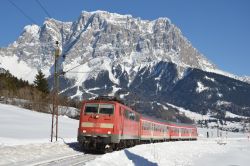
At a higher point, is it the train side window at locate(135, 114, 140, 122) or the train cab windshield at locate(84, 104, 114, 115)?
the train cab windshield at locate(84, 104, 114, 115)

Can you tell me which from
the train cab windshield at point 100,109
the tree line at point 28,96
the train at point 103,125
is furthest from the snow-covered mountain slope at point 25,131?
the tree line at point 28,96

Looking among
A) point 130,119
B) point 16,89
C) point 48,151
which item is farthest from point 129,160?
point 16,89

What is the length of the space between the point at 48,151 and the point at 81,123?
4.65m

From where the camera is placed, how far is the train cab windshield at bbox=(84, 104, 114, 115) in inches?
1325

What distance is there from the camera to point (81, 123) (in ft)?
110

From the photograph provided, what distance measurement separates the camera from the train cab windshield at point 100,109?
3366 cm

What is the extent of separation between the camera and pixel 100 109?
33.8 metres

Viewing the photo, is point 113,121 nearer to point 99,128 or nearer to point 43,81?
point 99,128

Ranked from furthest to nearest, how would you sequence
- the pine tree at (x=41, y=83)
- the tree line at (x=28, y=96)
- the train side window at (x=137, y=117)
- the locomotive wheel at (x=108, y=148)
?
the pine tree at (x=41, y=83) → the tree line at (x=28, y=96) → the train side window at (x=137, y=117) → the locomotive wheel at (x=108, y=148)

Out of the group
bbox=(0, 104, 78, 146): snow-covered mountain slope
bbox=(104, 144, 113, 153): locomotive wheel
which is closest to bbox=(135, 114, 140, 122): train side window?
bbox=(0, 104, 78, 146): snow-covered mountain slope

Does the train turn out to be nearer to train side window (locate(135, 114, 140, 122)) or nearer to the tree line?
train side window (locate(135, 114, 140, 122))

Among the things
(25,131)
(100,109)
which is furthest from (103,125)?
(25,131)

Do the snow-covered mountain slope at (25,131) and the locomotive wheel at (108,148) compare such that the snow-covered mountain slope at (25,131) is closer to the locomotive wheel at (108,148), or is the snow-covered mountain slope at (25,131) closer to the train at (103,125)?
the train at (103,125)

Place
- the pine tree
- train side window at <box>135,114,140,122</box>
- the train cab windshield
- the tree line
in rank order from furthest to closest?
the pine tree
the tree line
train side window at <box>135,114,140,122</box>
the train cab windshield
